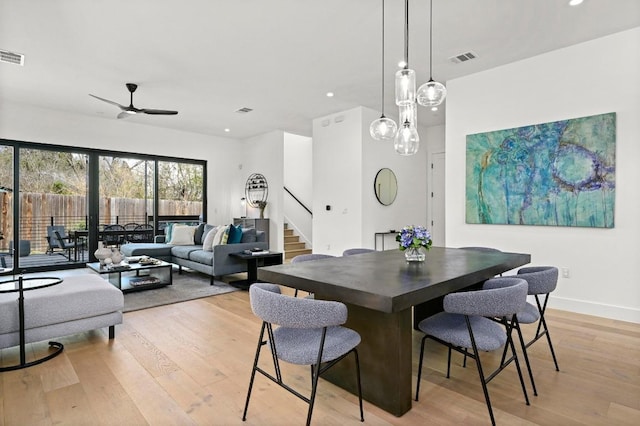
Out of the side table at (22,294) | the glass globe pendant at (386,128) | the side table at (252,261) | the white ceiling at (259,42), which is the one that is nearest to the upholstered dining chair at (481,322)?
the glass globe pendant at (386,128)

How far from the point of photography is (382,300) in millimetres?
1635

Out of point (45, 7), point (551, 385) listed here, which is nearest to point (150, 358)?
point (551, 385)

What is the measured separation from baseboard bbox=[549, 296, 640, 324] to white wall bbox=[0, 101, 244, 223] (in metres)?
7.33

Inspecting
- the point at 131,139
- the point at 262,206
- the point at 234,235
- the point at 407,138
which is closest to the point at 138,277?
the point at 234,235

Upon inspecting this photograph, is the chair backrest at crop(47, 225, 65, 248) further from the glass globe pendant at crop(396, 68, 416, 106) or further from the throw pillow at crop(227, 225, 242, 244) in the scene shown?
the glass globe pendant at crop(396, 68, 416, 106)

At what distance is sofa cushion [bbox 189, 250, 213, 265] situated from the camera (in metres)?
5.23

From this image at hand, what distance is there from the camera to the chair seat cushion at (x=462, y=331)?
1943 mm

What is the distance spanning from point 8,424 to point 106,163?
6.42 m

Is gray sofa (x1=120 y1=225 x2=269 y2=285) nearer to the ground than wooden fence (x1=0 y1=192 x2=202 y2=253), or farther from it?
nearer to the ground

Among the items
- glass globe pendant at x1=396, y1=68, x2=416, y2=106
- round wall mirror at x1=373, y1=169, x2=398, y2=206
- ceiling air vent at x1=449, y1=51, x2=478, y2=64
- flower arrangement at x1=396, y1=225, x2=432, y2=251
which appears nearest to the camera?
flower arrangement at x1=396, y1=225, x2=432, y2=251

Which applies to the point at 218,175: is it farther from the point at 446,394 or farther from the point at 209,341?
the point at 446,394

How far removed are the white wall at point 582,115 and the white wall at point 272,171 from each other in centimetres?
447

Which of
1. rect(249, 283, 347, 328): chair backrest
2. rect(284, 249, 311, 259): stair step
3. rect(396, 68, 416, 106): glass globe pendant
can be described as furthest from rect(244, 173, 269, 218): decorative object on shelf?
rect(249, 283, 347, 328): chair backrest

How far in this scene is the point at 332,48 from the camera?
3994 millimetres
